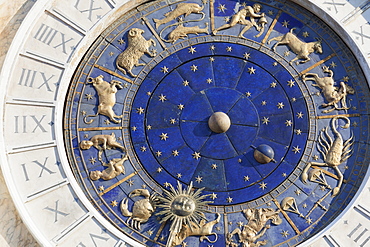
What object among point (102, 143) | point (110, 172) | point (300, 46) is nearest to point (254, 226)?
point (110, 172)

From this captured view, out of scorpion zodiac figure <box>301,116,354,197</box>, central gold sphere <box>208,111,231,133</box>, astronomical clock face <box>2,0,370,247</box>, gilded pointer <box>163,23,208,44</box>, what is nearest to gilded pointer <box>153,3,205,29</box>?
astronomical clock face <box>2,0,370,247</box>

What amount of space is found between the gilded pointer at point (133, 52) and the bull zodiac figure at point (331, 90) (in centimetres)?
222

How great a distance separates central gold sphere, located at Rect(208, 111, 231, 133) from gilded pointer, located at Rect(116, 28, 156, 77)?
1254 mm

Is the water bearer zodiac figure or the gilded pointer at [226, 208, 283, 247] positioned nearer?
the gilded pointer at [226, 208, 283, 247]

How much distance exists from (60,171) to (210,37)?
2.79 metres

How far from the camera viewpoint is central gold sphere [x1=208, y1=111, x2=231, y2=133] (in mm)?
9273

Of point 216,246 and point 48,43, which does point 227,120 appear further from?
point 48,43

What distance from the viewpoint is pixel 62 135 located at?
30.5ft

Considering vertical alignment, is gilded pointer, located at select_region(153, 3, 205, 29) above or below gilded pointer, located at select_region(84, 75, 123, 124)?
above

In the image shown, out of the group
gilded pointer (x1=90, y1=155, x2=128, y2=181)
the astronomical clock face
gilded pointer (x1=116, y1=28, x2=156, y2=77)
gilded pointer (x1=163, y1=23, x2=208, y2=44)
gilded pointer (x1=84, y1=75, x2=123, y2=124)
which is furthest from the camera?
gilded pointer (x1=163, y1=23, x2=208, y2=44)

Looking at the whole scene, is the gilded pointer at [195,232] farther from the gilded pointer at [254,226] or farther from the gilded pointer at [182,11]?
the gilded pointer at [182,11]

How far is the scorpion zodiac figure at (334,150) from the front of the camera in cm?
927

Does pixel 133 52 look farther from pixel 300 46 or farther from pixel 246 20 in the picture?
pixel 300 46

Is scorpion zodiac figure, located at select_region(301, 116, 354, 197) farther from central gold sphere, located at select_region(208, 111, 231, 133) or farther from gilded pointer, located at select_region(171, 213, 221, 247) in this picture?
gilded pointer, located at select_region(171, 213, 221, 247)
